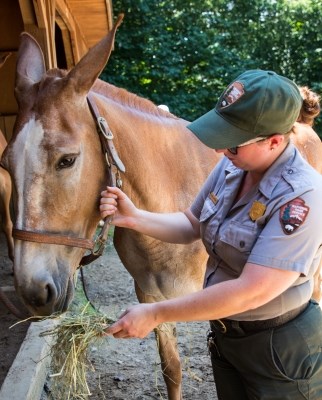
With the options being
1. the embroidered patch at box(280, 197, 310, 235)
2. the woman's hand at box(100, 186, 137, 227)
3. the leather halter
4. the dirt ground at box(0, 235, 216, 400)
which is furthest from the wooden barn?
the embroidered patch at box(280, 197, 310, 235)

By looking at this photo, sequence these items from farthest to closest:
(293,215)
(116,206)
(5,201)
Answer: (5,201), (116,206), (293,215)

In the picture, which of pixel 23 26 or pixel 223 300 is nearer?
pixel 223 300

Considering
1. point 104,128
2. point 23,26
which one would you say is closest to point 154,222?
point 104,128

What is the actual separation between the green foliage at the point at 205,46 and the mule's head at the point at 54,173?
43.3 feet

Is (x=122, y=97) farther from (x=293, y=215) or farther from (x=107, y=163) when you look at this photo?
(x=293, y=215)

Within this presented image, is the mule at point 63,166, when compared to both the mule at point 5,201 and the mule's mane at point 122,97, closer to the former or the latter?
the mule's mane at point 122,97

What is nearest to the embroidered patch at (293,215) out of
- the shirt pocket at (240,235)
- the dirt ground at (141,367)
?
the shirt pocket at (240,235)

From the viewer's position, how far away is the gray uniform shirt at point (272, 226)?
1.66m

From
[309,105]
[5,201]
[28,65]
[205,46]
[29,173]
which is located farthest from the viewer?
[205,46]

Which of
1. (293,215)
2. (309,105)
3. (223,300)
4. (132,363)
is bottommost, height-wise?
(132,363)

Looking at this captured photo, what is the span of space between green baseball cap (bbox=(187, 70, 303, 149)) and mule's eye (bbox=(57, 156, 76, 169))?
598 mm

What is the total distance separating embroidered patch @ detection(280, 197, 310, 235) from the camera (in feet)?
5.43

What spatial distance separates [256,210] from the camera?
1792 millimetres

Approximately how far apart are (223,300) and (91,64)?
108cm
